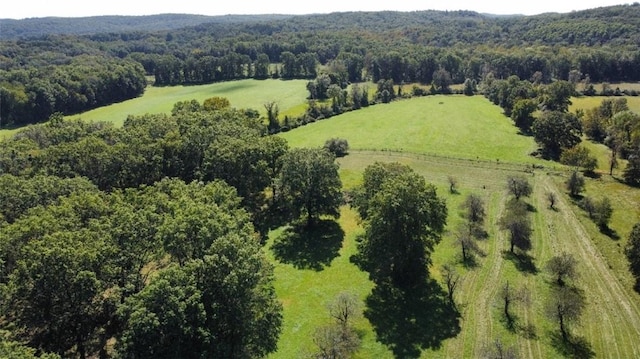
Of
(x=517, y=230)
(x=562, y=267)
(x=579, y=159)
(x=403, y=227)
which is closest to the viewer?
(x=403, y=227)

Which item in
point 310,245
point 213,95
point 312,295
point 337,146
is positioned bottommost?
point 312,295

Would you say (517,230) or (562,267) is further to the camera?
(517,230)

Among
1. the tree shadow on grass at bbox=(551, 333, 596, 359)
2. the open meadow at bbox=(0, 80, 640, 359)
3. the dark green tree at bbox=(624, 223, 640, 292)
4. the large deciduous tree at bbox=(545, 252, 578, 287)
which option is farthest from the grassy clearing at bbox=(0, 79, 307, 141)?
the tree shadow on grass at bbox=(551, 333, 596, 359)

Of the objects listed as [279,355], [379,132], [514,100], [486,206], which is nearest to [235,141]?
[279,355]

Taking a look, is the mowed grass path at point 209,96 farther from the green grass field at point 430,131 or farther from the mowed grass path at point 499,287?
the mowed grass path at point 499,287

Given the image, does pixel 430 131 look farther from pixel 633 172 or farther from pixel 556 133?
pixel 633 172

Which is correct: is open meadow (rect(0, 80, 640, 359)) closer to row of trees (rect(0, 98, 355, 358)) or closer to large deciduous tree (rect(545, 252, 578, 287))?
large deciduous tree (rect(545, 252, 578, 287))

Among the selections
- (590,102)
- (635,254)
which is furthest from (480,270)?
(590,102)
